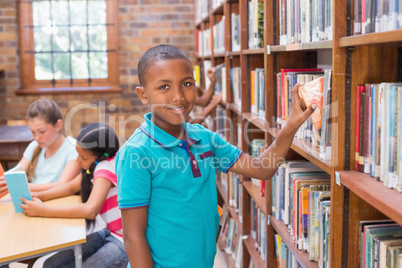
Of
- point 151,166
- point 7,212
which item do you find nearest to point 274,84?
point 151,166

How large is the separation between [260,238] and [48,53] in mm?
3626

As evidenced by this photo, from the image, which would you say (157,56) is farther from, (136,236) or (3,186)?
(3,186)

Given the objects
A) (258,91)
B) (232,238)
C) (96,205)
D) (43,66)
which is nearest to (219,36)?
(258,91)

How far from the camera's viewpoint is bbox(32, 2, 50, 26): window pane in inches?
195

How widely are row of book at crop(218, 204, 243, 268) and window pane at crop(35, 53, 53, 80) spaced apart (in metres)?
2.82

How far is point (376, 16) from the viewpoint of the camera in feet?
3.44

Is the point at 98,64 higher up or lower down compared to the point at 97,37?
lower down

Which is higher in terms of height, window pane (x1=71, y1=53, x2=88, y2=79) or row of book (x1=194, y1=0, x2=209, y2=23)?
row of book (x1=194, y1=0, x2=209, y2=23)

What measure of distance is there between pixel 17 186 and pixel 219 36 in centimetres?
191

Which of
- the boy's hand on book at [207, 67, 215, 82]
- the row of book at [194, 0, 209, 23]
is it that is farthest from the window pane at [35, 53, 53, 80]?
the boy's hand on book at [207, 67, 215, 82]

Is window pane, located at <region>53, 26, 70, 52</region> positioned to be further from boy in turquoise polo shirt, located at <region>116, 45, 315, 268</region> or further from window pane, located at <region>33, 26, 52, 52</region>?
boy in turquoise polo shirt, located at <region>116, 45, 315, 268</region>

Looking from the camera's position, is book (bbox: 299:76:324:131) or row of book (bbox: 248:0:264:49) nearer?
book (bbox: 299:76:324:131)

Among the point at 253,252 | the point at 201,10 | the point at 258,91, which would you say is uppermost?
the point at 201,10

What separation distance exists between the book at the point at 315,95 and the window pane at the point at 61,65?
4128 millimetres
